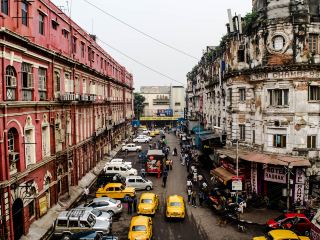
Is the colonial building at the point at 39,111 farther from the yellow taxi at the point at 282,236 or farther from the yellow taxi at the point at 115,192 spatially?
the yellow taxi at the point at 282,236

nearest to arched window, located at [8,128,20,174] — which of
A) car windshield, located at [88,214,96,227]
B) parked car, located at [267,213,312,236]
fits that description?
car windshield, located at [88,214,96,227]

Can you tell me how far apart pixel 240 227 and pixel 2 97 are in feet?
61.8

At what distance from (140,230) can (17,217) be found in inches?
315

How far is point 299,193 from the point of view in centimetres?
2938

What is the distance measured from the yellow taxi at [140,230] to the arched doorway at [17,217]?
711 cm

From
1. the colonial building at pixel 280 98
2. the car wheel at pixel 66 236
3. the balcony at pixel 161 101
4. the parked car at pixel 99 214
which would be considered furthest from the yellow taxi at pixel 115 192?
the balcony at pixel 161 101

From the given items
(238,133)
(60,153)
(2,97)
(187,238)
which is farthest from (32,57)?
(238,133)

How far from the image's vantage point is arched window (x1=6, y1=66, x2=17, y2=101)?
20.0 metres

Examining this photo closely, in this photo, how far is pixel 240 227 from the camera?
24.9m

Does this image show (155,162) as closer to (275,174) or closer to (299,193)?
(275,174)

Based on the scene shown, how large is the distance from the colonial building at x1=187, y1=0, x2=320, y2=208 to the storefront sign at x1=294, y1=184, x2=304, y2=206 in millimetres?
83

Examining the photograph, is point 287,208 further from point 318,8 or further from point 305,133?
point 318,8

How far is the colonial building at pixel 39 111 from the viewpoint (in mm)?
19453

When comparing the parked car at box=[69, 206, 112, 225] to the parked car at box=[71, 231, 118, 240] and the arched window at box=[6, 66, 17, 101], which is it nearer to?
the parked car at box=[71, 231, 118, 240]
